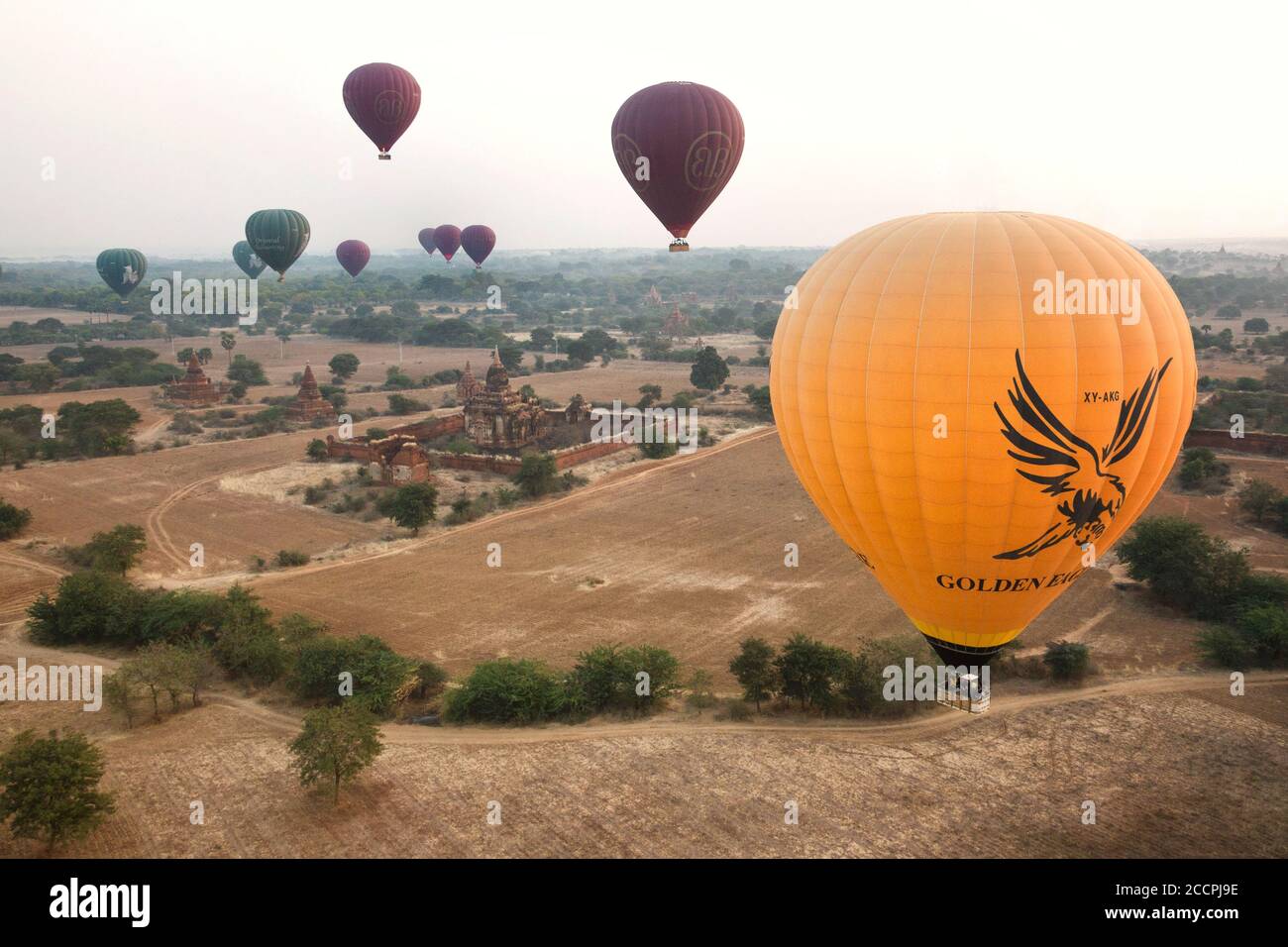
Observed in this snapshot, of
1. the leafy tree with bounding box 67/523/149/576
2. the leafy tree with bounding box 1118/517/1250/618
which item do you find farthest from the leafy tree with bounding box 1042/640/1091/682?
the leafy tree with bounding box 67/523/149/576

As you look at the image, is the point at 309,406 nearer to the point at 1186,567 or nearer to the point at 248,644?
the point at 248,644

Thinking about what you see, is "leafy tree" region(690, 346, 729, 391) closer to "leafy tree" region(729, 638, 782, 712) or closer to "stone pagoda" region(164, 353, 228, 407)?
"stone pagoda" region(164, 353, 228, 407)

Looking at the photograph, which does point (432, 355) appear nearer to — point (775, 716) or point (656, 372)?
point (656, 372)

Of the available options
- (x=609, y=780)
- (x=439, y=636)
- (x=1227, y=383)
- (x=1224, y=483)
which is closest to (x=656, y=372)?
(x=1227, y=383)
